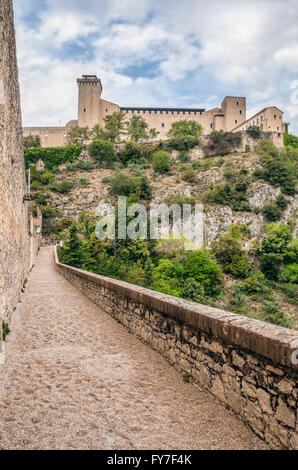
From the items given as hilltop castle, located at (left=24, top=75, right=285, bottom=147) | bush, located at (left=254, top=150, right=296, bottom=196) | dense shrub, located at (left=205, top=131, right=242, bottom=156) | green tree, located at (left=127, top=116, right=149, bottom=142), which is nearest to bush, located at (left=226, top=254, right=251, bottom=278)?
bush, located at (left=254, top=150, right=296, bottom=196)

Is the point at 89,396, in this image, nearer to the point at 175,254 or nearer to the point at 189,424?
the point at 189,424

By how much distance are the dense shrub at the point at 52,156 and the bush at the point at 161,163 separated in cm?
1452

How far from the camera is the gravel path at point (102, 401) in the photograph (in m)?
2.33

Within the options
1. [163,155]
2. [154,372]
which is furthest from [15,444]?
[163,155]

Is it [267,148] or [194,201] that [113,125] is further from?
[267,148]

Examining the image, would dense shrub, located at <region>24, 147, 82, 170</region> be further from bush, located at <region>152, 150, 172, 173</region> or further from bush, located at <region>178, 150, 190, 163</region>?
bush, located at <region>178, 150, 190, 163</region>

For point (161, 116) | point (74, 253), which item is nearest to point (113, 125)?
point (161, 116)

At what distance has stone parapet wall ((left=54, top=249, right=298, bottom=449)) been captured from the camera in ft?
6.79

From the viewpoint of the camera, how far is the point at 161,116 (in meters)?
73.9

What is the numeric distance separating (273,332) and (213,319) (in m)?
0.69

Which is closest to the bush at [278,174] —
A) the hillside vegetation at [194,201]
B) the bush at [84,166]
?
the hillside vegetation at [194,201]

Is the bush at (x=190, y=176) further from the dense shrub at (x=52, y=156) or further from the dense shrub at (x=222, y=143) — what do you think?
the dense shrub at (x=52, y=156)

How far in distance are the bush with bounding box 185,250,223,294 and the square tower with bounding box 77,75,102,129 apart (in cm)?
4681

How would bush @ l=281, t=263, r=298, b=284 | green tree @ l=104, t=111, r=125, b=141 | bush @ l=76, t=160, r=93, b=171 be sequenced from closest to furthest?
bush @ l=281, t=263, r=298, b=284, bush @ l=76, t=160, r=93, b=171, green tree @ l=104, t=111, r=125, b=141
